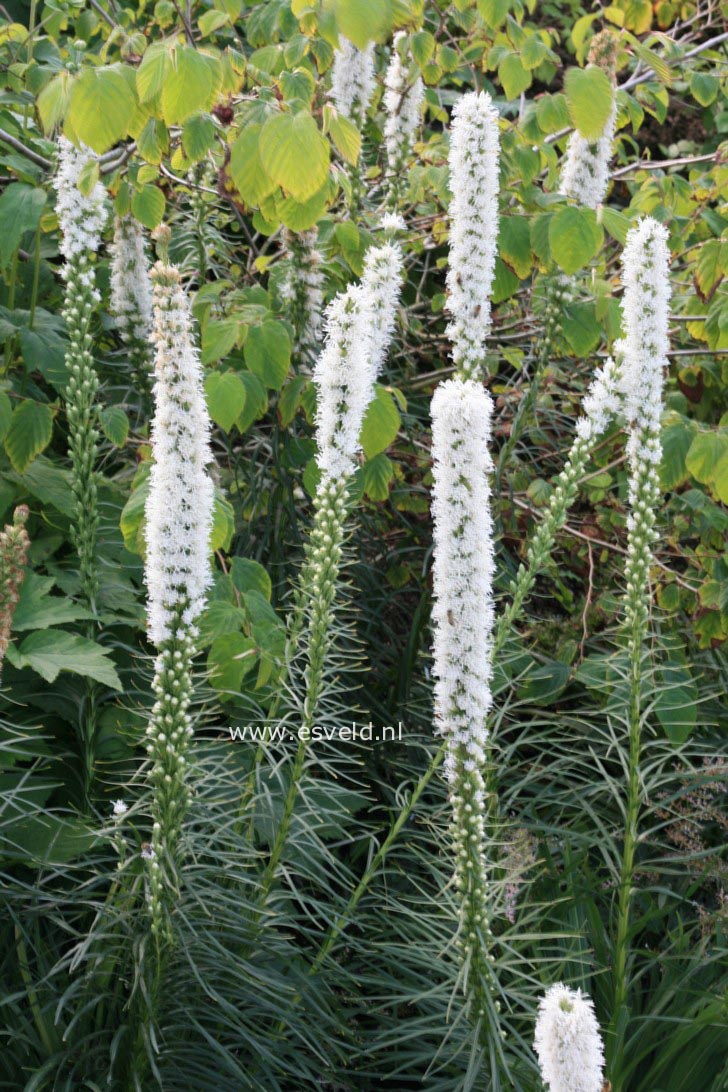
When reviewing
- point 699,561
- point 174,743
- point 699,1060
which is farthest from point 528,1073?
point 699,561

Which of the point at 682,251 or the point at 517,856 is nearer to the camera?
the point at 517,856

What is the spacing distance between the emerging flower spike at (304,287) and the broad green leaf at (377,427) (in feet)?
2.29

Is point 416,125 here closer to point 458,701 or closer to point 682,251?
point 682,251

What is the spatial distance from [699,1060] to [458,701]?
119 cm

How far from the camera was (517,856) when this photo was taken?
3018 mm

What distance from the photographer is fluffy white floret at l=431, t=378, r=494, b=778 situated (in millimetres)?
2141

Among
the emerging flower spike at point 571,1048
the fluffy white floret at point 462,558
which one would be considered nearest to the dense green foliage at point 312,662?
the fluffy white floret at point 462,558

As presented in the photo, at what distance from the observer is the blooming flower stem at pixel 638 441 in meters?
2.73

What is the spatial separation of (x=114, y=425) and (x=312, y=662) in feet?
3.61

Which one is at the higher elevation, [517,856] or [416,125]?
[416,125]

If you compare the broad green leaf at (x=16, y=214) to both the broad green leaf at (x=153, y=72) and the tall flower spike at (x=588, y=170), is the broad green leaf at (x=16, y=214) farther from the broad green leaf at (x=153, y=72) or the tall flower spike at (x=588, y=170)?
the tall flower spike at (x=588, y=170)

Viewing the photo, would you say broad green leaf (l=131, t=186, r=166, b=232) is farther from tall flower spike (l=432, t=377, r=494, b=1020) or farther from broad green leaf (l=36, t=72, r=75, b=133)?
tall flower spike (l=432, t=377, r=494, b=1020)

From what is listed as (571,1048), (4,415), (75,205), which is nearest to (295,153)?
(75,205)

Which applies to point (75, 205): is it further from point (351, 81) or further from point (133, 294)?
point (351, 81)
